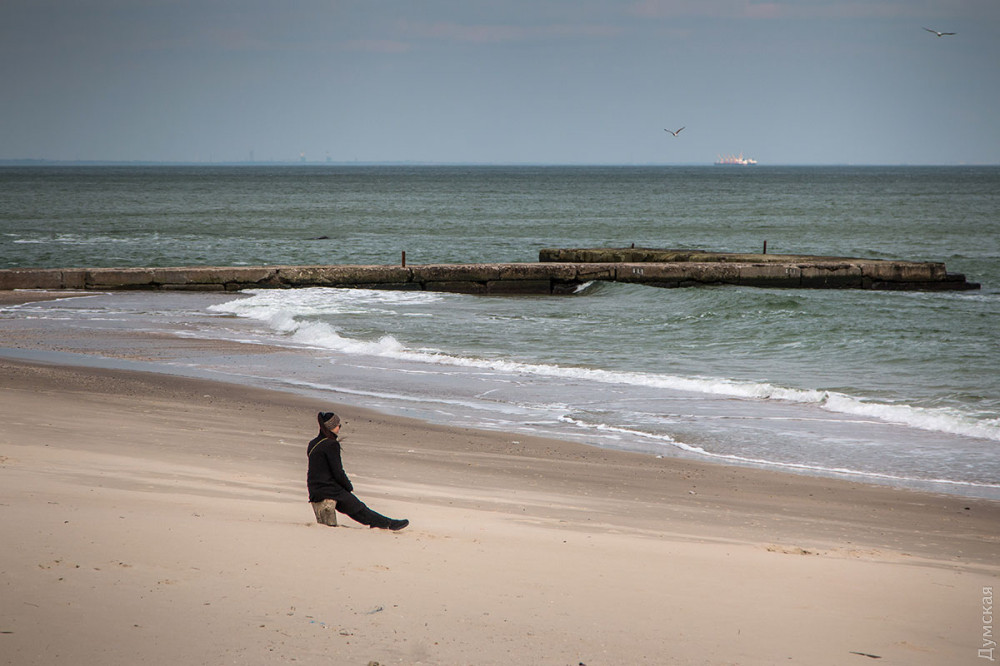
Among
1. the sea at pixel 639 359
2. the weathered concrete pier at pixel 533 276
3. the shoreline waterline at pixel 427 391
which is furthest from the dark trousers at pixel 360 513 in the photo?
the weathered concrete pier at pixel 533 276

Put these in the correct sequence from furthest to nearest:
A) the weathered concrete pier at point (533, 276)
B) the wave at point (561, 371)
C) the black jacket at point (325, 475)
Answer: the weathered concrete pier at point (533, 276) → the wave at point (561, 371) → the black jacket at point (325, 475)

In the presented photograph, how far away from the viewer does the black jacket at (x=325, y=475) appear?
6.12m

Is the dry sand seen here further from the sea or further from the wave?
the wave

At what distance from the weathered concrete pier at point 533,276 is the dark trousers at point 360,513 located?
20.0m

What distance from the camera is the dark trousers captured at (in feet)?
20.1

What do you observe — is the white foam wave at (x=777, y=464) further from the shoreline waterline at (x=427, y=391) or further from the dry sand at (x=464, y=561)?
the dry sand at (x=464, y=561)

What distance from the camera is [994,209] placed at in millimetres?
78500

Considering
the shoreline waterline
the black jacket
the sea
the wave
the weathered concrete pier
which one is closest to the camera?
the black jacket

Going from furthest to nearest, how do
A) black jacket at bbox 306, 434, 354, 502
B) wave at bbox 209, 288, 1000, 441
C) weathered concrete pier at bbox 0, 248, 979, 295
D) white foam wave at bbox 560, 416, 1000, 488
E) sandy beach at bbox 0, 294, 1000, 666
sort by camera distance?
weathered concrete pier at bbox 0, 248, 979, 295, wave at bbox 209, 288, 1000, 441, white foam wave at bbox 560, 416, 1000, 488, black jacket at bbox 306, 434, 354, 502, sandy beach at bbox 0, 294, 1000, 666

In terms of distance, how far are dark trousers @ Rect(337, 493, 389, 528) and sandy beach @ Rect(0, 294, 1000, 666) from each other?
0.67ft

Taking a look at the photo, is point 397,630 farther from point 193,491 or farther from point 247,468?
point 247,468

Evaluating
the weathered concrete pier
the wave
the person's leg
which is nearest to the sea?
the wave

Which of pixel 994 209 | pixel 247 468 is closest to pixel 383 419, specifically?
pixel 247 468

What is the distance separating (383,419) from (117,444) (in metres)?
3.09
